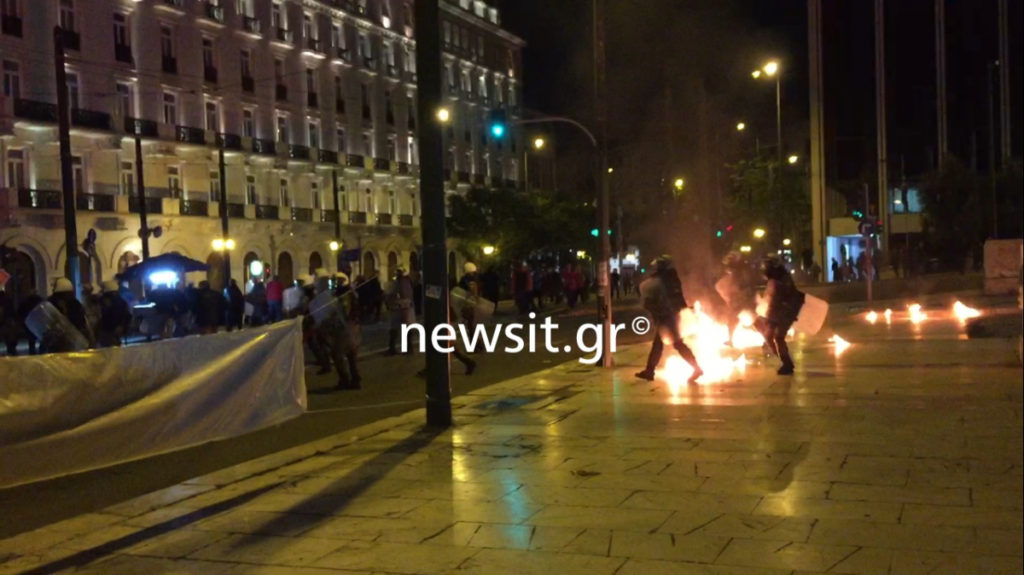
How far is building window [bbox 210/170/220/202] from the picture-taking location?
50.5 m

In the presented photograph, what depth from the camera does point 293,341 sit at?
11422 mm

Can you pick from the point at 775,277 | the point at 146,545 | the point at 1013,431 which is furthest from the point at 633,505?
the point at 775,277

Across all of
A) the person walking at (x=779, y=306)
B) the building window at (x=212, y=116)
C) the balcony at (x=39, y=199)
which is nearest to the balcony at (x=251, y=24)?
the building window at (x=212, y=116)

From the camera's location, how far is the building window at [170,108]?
47375 mm

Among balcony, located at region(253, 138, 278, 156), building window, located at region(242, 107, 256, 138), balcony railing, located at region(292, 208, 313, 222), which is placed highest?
building window, located at region(242, 107, 256, 138)

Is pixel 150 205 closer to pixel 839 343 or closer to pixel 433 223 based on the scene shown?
pixel 839 343

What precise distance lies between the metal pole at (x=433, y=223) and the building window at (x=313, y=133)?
163 ft

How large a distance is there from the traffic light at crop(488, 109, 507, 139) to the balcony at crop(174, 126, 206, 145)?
3153cm

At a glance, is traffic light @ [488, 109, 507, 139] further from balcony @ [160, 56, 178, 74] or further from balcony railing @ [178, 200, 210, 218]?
balcony @ [160, 56, 178, 74]

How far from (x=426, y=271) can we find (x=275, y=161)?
152ft

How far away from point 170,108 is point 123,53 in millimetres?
3699
